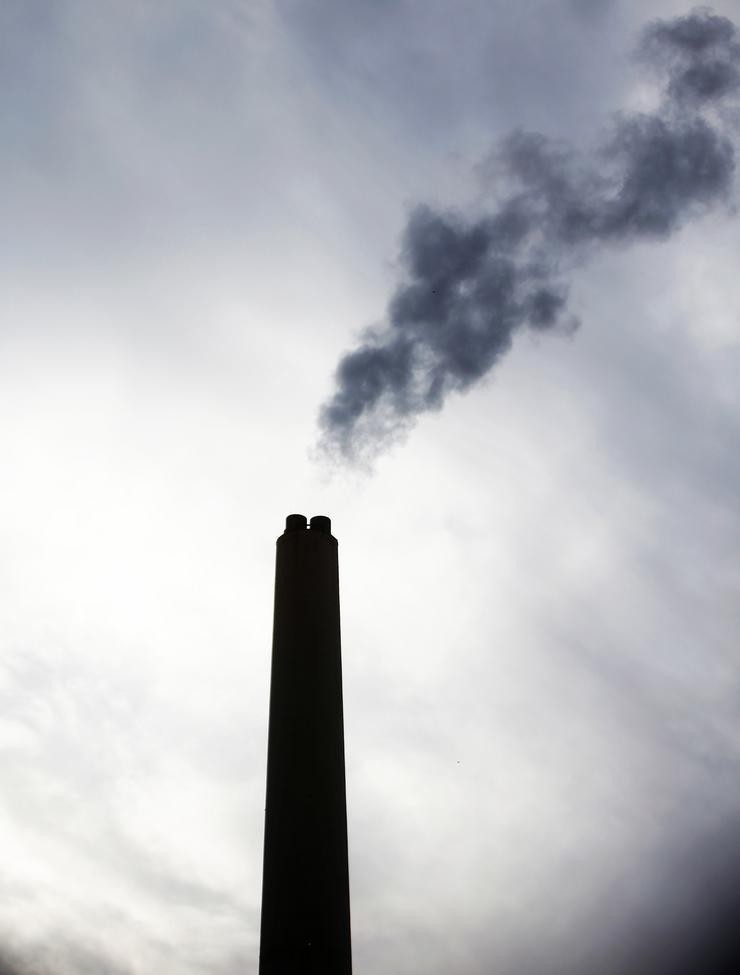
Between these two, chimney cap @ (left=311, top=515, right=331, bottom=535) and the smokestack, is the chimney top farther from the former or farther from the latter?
the smokestack

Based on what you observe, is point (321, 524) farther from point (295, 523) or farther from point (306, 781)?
point (306, 781)

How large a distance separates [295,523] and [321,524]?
0.53m

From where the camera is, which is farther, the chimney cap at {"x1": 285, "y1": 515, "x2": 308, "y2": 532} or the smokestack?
the chimney cap at {"x1": 285, "y1": 515, "x2": 308, "y2": 532}

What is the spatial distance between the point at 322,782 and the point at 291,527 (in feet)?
16.9

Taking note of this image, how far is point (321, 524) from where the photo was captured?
49.4ft

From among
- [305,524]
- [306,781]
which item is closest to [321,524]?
[305,524]

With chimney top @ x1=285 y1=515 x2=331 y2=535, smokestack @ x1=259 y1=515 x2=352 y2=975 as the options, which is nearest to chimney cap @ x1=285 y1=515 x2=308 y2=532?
chimney top @ x1=285 y1=515 x2=331 y2=535

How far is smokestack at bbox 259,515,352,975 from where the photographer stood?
10.7 m

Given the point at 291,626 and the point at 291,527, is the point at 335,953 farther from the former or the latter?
the point at 291,527

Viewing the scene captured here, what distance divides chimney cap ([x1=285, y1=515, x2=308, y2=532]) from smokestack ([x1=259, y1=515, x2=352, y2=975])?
0.45 m

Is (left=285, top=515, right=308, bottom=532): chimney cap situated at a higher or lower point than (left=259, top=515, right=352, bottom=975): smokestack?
higher

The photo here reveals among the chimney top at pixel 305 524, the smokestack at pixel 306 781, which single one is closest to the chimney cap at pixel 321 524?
the chimney top at pixel 305 524

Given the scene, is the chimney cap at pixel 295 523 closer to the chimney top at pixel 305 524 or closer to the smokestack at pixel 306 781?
the chimney top at pixel 305 524

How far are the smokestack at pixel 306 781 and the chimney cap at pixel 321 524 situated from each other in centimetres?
41
